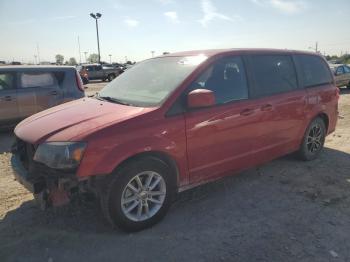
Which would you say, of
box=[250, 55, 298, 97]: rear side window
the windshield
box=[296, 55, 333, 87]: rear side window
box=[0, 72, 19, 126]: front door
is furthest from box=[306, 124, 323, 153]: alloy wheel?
box=[0, 72, 19, 126]: front door

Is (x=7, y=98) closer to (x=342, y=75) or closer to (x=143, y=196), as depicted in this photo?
(x=143, y=196)

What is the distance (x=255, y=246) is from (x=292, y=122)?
7.93 ft

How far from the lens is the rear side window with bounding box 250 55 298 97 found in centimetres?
467

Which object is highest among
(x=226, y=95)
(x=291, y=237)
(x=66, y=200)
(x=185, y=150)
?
(x=226, y=95)

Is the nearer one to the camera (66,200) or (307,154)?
(66,200)

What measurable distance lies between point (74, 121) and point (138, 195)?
1.01 meters

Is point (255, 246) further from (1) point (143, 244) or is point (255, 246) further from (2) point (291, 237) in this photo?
(1) point (143, 244)

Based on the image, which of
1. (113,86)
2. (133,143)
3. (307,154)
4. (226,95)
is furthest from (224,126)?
(307,154)

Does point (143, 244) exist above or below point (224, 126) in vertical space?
below

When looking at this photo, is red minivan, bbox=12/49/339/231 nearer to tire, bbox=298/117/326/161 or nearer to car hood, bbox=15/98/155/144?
car hood, bbox=15/98/155/144

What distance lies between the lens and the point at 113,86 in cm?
470

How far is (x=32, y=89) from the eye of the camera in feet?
27.7

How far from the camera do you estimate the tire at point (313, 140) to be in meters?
5.63

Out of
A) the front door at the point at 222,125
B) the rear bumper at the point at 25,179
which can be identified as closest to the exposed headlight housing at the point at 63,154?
the rear bumper at the point at 25,179
